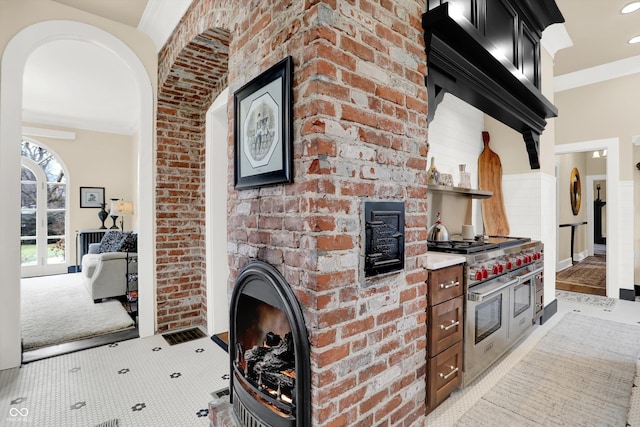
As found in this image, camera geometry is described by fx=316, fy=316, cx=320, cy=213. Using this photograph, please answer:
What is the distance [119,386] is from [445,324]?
2.32 meters

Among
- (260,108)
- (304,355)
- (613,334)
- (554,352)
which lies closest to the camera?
→ (304,355)

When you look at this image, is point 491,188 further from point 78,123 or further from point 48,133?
point 48,133

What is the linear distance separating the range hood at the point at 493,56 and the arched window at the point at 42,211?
7.56 metres

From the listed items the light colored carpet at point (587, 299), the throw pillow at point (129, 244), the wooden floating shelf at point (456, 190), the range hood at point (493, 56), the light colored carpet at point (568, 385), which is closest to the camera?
the range hood at point (493, 56)

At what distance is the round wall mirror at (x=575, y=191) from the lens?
6.82 meters

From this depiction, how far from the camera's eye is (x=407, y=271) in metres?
1.64

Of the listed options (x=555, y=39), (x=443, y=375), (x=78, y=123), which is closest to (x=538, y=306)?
(x=443, y=375)

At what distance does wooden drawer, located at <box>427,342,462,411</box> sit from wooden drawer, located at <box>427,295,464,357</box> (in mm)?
51

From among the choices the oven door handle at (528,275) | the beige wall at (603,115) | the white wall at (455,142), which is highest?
the beige wall at (603,115)

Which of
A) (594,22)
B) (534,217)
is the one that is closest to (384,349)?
(534,217)

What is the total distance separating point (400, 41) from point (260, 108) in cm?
77

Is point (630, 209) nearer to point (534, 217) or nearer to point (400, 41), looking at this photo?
point (534, 217)

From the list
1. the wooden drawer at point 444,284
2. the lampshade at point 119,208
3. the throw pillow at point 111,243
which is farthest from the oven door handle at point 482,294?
the lampshade at point 119,208

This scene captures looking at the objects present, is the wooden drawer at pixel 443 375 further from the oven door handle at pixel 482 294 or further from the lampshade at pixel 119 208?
the lampshade at pixel 119 208
